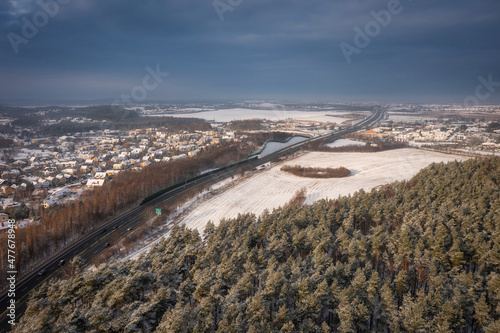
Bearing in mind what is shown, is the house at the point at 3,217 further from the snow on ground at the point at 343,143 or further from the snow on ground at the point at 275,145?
the snow on ground at the point at 343,143

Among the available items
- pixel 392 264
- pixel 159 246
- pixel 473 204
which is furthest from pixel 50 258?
pixel 473 204

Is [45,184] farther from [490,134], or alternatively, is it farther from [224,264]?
[490,134]

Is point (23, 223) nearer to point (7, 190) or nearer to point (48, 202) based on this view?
point (48, 202)

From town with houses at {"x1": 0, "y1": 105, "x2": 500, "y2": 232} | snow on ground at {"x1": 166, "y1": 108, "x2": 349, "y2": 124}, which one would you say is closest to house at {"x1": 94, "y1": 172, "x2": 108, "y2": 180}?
town with houses at {"x1": 0, "y1": 105, "x2": 500, "y2": 232}

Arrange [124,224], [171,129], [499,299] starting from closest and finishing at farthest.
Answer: [499,299]
[124,224]
[171,129]

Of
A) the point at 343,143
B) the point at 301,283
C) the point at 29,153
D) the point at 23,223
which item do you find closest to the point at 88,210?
the point at 23,223

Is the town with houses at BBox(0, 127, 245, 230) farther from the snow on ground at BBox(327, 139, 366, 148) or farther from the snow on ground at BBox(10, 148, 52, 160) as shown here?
the snow on ground at BBox(327, 139, 366, 148)
